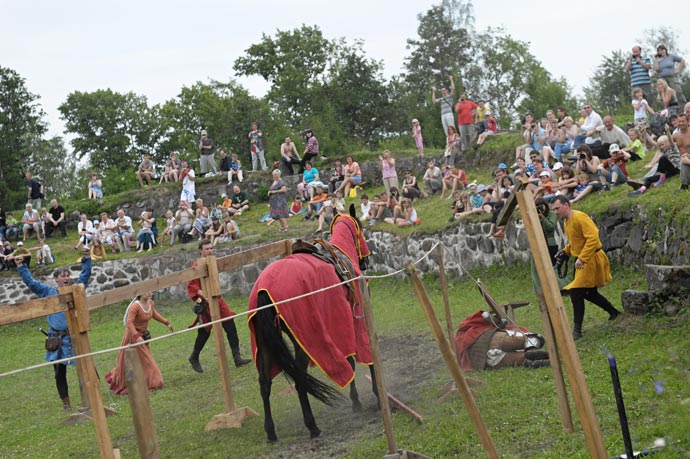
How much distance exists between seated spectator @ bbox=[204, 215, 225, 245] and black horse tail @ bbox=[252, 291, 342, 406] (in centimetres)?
1541

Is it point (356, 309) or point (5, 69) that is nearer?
point (356, 309)

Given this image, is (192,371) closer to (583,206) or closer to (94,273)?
(583,206)

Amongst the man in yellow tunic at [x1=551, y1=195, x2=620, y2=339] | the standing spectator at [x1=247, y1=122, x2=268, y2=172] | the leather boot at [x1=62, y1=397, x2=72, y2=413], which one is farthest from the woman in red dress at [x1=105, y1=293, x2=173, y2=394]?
the standing spectator at [x1=247, y1=122, x2=268, y2=172]

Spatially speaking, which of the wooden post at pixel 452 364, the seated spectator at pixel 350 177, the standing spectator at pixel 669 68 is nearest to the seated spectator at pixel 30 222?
the seated spectator at pixel 350 177

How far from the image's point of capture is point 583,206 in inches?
567

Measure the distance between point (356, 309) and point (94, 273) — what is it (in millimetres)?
16945

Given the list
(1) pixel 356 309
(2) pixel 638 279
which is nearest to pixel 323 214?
(2) pixel 638 279

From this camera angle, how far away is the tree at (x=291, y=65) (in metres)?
50.9

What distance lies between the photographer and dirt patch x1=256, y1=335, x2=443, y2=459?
23.2 ft

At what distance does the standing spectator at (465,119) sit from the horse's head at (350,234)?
15.5 metres

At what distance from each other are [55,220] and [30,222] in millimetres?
788

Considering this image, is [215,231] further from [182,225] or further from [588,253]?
[588,253]

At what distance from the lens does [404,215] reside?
19.5 m

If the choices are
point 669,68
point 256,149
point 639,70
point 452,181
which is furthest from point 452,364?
point 256,149
